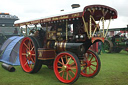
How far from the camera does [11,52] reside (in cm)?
755

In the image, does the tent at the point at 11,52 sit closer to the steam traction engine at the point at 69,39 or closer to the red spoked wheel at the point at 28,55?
the red spoked wheel at the point at 28,55

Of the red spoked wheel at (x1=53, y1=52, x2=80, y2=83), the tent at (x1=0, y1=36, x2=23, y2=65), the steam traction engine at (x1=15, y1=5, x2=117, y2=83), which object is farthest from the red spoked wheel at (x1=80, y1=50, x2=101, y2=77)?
the tent at (x1=0, y1=36, x2=23, y2=65)

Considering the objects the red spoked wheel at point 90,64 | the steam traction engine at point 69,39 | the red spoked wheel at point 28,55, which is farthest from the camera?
the red spoked wheel at point 28,55

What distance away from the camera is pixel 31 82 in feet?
14.8

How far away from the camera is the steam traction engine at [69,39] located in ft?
14.1

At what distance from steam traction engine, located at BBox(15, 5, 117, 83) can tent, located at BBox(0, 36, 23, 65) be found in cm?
161

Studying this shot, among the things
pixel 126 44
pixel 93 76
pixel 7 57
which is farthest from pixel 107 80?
pixel 126 44

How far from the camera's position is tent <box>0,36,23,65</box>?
7.44 m

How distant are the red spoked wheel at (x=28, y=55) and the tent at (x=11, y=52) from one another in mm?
1268

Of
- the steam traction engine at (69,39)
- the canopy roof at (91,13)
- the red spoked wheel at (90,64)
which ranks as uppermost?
the canopy roof at (91,13)

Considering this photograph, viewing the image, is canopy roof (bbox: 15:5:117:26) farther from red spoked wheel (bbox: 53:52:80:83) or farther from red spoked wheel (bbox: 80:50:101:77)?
red spoked wheel (bbox: 80:50:101:77)

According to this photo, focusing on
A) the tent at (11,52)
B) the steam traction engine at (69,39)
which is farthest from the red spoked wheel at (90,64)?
the tent at (11,52)

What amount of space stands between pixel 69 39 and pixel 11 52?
384 centimetres

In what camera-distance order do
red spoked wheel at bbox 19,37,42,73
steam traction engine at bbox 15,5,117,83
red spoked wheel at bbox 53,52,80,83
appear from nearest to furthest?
red spoked wheel at bbox 53,52,80,83 → steam traction engine at bbox 15,5,117,83 → red spoked wheel at bbox 19,37,42,73
